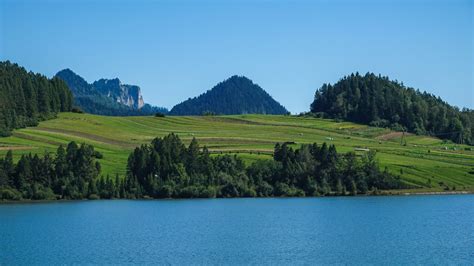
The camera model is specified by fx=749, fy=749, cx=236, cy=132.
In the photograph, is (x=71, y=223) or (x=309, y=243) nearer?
(x=309, y=243)

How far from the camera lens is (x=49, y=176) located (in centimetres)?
14300

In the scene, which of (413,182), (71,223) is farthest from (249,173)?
(71,223)

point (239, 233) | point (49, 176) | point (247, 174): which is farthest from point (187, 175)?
point (239, 233)

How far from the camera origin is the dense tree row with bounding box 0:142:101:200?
13900 cm

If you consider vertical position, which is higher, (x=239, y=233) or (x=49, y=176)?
(x=49, y=176)

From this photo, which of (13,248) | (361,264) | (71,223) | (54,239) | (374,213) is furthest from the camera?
(374,213)

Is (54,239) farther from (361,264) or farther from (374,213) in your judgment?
(374,213)

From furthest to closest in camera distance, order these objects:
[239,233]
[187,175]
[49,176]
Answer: [187,175] → [49,176] → [239,233]

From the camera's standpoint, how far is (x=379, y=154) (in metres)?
181

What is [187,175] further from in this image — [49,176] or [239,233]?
[239,233]

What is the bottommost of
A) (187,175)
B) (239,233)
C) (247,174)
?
(239,233)

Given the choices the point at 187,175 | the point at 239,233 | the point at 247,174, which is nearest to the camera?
the point at 239,233

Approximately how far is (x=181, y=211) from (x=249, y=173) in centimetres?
4066

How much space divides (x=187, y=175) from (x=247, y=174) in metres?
12.3
